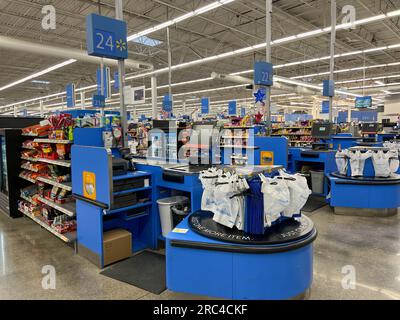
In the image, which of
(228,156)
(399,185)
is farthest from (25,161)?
(399,185)

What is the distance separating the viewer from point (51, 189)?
15.3 feet

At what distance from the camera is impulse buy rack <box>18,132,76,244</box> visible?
3.97 metres

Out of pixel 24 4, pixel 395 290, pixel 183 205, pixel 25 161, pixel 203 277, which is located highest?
pixel 24 4

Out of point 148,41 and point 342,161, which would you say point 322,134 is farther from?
point 148,41

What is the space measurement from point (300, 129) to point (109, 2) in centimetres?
875

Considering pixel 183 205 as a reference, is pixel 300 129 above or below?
above

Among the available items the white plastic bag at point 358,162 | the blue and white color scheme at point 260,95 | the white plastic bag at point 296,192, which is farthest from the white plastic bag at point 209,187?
the blue and white color scheme at point 260,95

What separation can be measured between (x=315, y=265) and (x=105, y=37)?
3565 millimetres

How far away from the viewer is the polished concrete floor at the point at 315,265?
280 cm

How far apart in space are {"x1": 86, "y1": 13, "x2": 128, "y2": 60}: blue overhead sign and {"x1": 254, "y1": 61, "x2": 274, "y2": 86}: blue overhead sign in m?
3.17

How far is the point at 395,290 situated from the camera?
2.81 meters

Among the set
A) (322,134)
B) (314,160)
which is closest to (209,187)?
(314,160)

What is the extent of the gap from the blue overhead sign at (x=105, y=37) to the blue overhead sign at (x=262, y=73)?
317cm
